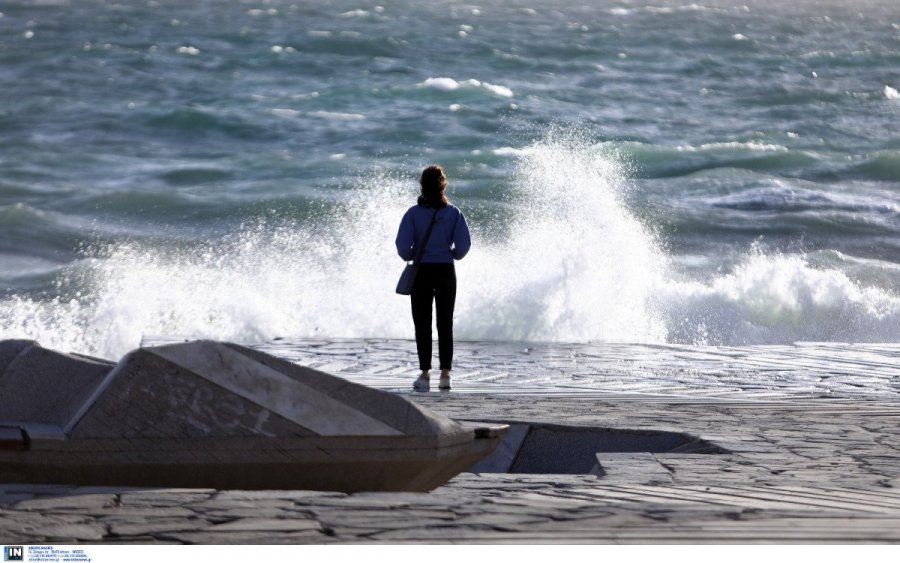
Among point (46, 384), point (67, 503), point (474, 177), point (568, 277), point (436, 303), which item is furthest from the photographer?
point (474, 177)

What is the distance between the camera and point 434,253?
9.58 metres

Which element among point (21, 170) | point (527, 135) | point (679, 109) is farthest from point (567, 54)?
point (21, 170)

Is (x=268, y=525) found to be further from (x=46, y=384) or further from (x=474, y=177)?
(x=474, y=177)

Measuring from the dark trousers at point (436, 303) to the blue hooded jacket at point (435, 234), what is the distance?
0.09 meters

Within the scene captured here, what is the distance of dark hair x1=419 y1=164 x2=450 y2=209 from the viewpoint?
9547 millimetres

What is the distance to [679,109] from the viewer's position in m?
36.9

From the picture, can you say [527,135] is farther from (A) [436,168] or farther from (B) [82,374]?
(B) [82,374]

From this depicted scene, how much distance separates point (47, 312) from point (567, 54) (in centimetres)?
2878


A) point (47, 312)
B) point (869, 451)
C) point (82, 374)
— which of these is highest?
point (82, 374)

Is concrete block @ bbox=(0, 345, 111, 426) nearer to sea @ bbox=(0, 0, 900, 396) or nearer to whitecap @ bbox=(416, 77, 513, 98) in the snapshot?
sea @ bbox=(0, 0, 900, 396)

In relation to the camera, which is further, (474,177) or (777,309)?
(474,177)

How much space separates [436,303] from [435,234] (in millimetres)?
470

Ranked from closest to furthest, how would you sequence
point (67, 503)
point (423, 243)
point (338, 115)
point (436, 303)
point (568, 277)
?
point (67, 503) < point (423, 243) < point (436, 303) < point (568, 277) < point (338, 115)

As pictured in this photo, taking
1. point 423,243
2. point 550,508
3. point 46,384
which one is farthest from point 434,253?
point 550,508
